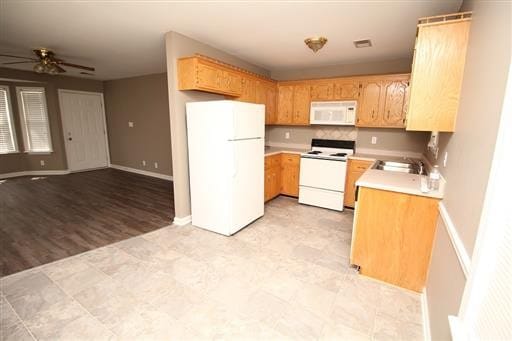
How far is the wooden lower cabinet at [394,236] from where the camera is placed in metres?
2.01

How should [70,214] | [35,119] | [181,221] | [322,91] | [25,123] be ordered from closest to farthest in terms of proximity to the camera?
[181,221]
[70,214]
[322,91]
[25,123]
[35,119]

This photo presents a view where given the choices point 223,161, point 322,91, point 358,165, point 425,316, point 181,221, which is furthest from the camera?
point 322,91

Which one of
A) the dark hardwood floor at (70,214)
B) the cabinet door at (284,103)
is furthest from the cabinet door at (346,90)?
the dark hardwood floor at (70,214)

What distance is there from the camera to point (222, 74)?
11.2 ft

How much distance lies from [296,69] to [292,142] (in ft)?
4.90

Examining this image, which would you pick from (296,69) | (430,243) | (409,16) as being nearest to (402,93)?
(409,16)

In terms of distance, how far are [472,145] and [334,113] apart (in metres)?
3.04

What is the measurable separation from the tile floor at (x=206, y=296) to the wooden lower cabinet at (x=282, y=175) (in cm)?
158

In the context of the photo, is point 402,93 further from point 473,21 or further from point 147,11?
point 147,11

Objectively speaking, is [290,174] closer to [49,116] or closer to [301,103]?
[301,103]

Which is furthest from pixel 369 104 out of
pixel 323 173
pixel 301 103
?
pixel 323 173

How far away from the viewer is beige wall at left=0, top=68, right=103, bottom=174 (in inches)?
216

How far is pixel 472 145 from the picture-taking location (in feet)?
4.37

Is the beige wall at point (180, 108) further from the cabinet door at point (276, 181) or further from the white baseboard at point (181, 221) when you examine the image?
the cabinet door at point (276, 181)
